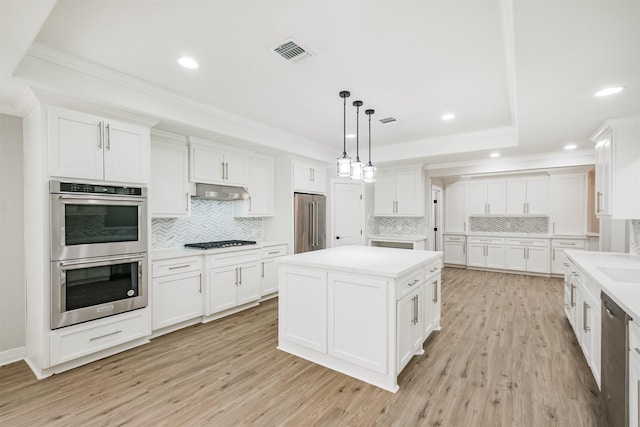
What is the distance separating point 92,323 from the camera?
268cm

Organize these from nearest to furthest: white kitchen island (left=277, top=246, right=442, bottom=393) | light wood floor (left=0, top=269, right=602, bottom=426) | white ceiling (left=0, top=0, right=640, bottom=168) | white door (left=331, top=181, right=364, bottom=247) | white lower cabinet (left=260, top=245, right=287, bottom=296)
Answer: white ceiling (left=0, top=0, right=640, bottom=168)
light wood floor (left=0, top=269, right=602, bottom=426)
white kitchen island (left=277, top=246, right=442, bottom=393)
white lower cabinet (left=260, top=245, right=287, bottom=296)
white door (left=331, top=181, right=364, bottom=247)

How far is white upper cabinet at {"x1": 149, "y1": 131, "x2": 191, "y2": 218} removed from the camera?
3521mm

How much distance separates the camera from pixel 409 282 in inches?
100

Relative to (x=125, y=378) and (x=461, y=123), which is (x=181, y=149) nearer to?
(x=125, y=378)

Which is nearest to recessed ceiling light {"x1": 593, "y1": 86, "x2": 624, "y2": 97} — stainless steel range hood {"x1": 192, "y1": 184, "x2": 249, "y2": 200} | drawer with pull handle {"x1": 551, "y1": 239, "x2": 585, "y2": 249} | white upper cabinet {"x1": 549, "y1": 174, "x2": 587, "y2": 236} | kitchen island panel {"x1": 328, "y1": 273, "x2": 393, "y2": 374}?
kitchen island panel {"x1": 328, "y1": 273, "x2": 393, "y2": 374}

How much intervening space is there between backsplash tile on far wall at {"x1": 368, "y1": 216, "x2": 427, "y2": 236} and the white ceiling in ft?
9.98

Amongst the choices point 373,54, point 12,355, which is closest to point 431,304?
point 373,54

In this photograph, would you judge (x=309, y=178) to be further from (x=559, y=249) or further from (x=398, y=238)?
(x=559, y=249)

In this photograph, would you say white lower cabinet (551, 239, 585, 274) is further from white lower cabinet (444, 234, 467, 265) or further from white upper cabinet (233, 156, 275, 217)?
white upper cabinet (233, 156, 275, 217)

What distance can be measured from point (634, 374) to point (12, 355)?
4488 millimetres

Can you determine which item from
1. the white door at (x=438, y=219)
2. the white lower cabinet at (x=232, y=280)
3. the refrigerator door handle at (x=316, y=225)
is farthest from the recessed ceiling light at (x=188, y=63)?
the white door at (x=438, y=219)

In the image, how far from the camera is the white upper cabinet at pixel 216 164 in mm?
3855

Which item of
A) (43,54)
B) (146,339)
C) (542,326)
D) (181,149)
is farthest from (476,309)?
(43,54)

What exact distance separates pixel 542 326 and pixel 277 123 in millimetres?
4131
